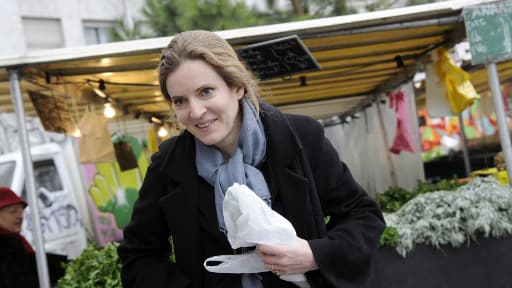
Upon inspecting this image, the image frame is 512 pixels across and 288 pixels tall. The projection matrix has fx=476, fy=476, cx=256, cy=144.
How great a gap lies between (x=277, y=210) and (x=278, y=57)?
2878mm

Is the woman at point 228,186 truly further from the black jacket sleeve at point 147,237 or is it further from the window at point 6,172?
the window at point 6,172

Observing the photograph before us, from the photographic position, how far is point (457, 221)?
3842 mm

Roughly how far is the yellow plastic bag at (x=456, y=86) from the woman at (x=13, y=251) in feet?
14.4

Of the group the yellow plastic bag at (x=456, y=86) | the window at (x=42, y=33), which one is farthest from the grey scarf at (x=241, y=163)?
the window at (x=42, y=33)

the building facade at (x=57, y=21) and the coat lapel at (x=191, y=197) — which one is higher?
the building facade at (x=57, y=21)

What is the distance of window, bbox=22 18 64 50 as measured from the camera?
14703 millimetres

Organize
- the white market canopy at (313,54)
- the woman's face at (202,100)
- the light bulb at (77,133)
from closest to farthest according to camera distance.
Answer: the woman's face at (202,100), the white market canopy at (313,54), the light bulb at (77,133)

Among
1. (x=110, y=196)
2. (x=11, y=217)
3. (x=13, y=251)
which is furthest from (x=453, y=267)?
(x=110, y=196)

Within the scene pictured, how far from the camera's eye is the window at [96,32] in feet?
52.5

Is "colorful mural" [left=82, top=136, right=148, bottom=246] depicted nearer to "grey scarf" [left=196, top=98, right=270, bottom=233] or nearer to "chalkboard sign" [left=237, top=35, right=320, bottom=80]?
"chalkboard sign" [left=237, top=35, right=320, bottom=80]

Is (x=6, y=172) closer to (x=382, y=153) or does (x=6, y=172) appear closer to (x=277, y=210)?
(x=382, y=153)

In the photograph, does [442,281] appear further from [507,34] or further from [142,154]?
[142,154]

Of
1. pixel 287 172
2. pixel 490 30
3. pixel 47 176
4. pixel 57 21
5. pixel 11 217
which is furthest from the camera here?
pixel 57 21

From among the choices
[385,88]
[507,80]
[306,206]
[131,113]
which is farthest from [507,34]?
[507,80]
